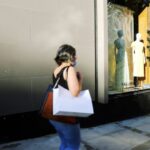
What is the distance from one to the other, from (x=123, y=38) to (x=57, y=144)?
3653mm

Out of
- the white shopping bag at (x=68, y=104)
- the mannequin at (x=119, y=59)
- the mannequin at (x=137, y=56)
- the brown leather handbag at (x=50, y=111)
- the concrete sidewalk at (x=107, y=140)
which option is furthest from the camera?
the mannequin at (x=137, y=56)

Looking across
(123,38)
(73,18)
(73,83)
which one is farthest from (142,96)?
(73,83)

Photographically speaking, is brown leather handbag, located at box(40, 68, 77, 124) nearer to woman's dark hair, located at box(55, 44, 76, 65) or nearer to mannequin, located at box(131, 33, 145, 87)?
woman's dark hair, located at box(55, 44, 76, 65)

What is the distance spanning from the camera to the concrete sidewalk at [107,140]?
17.6ft

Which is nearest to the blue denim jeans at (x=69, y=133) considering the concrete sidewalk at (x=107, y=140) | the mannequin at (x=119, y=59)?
the concrete sidewalk at (x=107, y=140)

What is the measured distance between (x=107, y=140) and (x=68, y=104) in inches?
115

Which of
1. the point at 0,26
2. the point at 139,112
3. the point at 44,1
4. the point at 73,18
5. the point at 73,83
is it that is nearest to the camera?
the point at 73,83

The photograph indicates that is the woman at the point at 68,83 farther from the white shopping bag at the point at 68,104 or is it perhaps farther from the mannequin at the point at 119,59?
the mannequin at the point at 119,59

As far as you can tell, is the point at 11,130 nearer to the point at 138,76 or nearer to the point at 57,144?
the point at 57,144

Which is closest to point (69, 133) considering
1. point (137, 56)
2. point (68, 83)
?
point (68, 83)

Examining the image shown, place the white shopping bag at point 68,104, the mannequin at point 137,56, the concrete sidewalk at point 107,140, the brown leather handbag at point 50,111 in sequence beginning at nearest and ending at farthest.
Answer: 1. the white shopping bag at point 68,104
2. the brown leather handbag at point 50,111
3. the concrete sidewalk at point 107,140
4. the mannequin at point 137,56

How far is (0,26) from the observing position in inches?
204

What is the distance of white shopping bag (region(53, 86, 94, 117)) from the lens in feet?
10.2

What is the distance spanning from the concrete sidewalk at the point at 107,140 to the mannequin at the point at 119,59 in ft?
3.67
